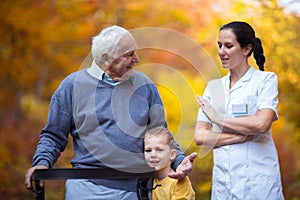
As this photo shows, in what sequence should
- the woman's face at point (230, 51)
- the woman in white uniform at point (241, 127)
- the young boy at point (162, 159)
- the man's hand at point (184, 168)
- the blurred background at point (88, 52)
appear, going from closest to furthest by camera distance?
the man's hand at point (184, 168), the young boy at point (162, 159), the woman in white uniform at point (241, 127), the woman's face at point (230, 51), the blurred background at point (88, 52)

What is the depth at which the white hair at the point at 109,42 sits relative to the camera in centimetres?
241

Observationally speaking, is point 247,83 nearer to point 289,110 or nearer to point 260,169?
point 260,169

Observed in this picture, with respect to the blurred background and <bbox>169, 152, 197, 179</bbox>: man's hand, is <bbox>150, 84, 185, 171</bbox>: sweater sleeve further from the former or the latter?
the blurred background

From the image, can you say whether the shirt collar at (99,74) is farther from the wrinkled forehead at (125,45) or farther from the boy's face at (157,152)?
the boy's face at (157,152)

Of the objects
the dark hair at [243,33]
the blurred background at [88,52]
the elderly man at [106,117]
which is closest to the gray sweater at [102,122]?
the elderly man at [106,117]

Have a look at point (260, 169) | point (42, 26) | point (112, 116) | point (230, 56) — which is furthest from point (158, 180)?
point (42, 26)

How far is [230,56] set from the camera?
266 centimetres

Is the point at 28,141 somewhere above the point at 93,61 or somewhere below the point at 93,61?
above

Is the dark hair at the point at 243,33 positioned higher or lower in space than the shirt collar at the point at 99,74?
higher

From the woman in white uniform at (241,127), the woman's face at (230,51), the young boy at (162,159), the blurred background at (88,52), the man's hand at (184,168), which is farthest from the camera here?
the blurred background at (88,52)

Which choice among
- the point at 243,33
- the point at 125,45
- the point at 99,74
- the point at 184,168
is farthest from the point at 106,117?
the point at 243,33

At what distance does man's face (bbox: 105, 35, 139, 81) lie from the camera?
7.89 ft

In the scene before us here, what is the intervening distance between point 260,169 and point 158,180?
47 centimetres

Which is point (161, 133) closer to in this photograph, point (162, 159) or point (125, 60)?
point (162, 159)
